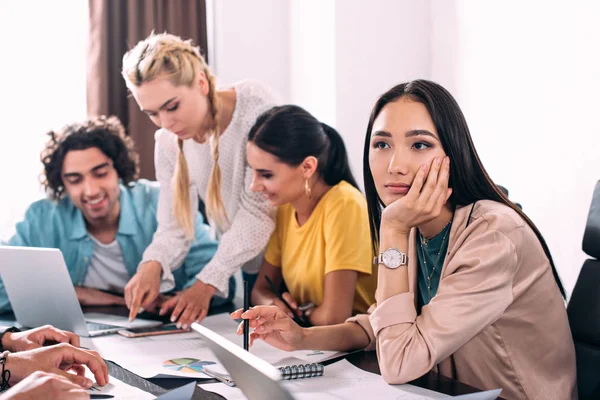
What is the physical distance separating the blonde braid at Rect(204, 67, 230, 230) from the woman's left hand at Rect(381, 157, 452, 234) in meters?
0.97

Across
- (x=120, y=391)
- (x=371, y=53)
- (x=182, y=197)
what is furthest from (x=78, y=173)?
(x=371, y=53)

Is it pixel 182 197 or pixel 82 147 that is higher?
pixel 82 147

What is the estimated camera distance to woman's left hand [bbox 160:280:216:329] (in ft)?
5.87

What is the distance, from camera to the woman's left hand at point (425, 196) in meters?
1.27

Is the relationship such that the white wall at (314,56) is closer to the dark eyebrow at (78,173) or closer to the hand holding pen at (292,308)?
the dark eyebrow at (78,173)

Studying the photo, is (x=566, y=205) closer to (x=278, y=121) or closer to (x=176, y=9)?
(x=278, y=121)

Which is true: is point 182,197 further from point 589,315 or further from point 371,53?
point 589,315

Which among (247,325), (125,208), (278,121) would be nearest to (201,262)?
(125,208)

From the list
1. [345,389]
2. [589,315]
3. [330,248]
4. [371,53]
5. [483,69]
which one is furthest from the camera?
[371,53]

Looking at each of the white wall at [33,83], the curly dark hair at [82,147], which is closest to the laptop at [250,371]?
the curly dark hair at [82,147]

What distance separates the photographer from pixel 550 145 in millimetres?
2340

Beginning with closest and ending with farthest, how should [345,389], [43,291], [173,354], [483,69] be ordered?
[345,389], [173,354], [43,291], [483,69]

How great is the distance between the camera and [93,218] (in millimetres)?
2297

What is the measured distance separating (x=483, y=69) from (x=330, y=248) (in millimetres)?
1258
